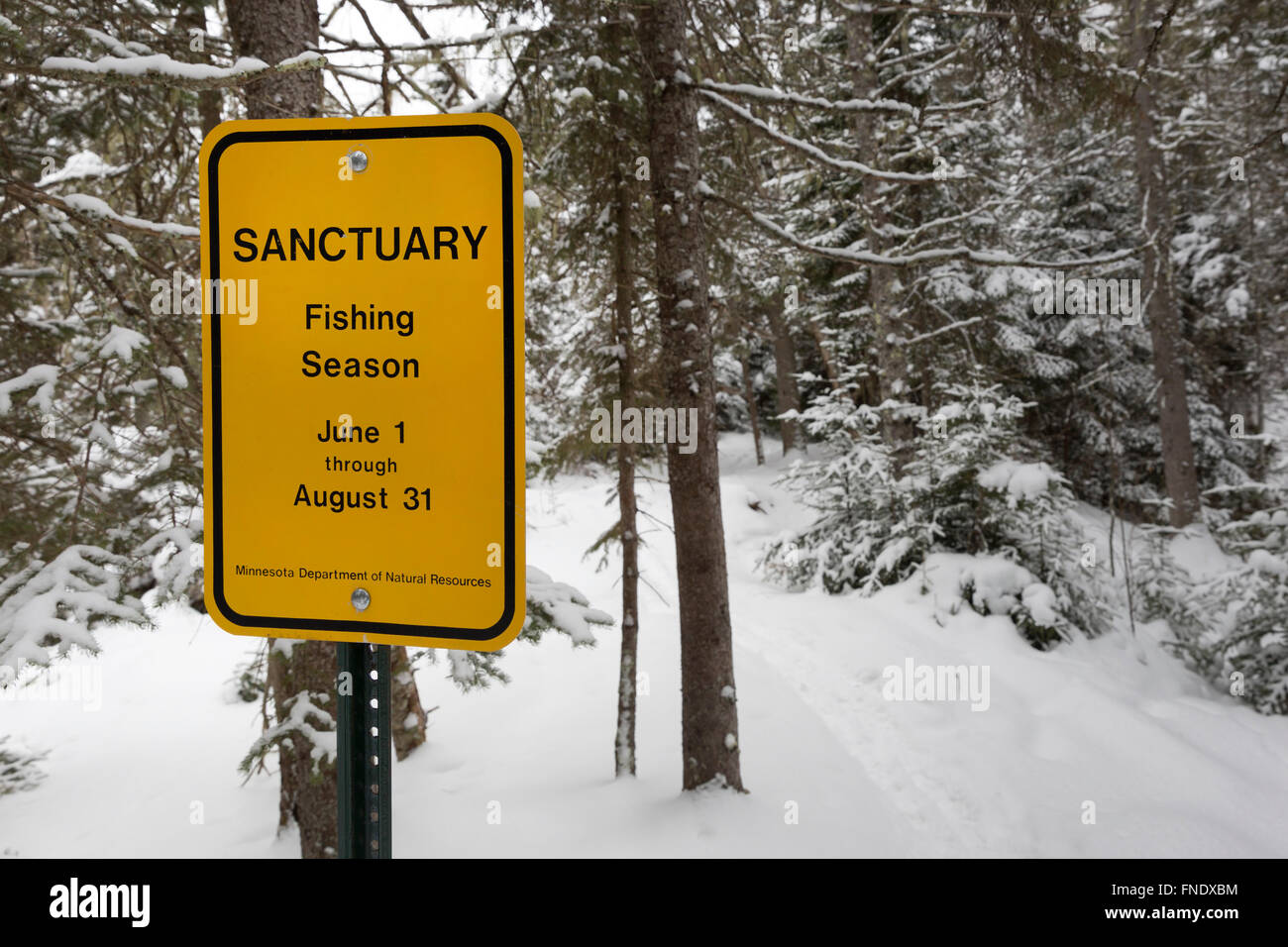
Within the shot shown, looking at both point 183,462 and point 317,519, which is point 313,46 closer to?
point 183,462

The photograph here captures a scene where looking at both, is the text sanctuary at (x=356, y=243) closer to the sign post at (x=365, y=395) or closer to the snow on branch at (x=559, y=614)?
the sign post at (x=365, y=395)

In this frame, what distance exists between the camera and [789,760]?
7020 mm

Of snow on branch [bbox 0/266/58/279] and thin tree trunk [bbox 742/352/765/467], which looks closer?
snow on branch [bbox 0/266/58/279]

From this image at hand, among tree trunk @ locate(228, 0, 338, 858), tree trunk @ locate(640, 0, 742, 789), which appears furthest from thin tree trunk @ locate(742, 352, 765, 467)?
tree trunk @ locate(228, 0, 338, 858)

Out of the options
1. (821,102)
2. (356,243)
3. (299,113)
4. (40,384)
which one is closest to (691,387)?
(821,102)

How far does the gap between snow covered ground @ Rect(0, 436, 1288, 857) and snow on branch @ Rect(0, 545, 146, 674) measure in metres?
3.16

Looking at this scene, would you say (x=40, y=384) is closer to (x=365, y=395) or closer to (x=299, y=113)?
(x=299, y=113)

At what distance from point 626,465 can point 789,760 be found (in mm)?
3097

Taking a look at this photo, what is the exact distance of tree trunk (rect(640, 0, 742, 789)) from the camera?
6.02 metres

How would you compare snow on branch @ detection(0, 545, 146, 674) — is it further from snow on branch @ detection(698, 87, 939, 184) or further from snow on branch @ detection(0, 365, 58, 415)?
snow on branch @ detection(698, 87, 939, 184)

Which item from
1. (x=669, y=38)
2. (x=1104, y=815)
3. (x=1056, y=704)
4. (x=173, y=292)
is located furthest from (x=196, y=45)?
(x=1056, y=704)

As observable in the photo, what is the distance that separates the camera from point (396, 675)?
700cm

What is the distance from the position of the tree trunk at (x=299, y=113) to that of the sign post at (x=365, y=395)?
218cm
